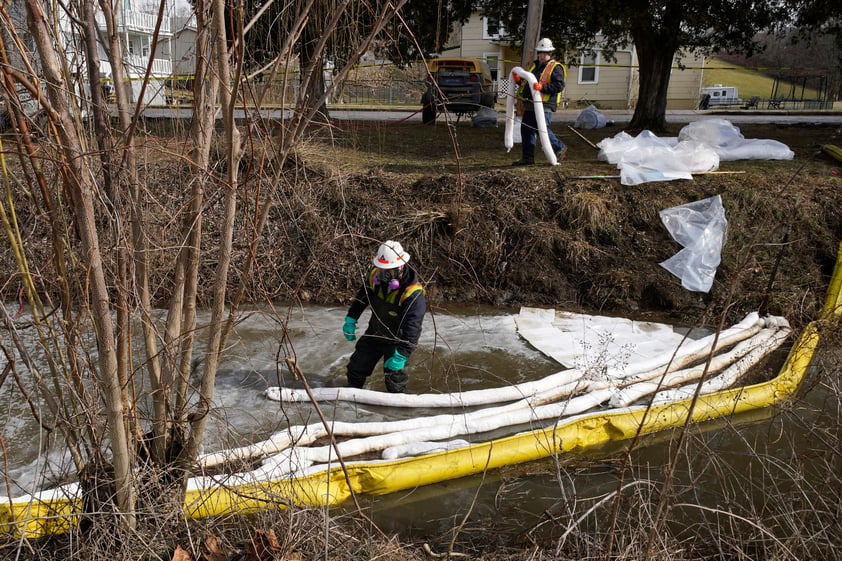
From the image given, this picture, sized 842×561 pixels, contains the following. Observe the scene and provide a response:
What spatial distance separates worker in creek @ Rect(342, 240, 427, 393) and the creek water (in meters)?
0.30

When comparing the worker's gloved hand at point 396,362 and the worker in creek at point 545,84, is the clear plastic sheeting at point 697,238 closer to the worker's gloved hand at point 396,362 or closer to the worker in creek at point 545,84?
the worker in creek at point 545,84

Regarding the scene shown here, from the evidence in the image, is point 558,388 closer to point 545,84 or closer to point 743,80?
point 545,84

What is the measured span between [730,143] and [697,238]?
297cm

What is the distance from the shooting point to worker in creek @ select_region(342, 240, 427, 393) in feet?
17.8

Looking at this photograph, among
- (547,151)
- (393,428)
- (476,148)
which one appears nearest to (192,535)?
(393,428)

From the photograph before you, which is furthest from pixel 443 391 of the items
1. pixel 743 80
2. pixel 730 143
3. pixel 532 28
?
pixel 743 80

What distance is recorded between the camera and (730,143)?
33.0ft

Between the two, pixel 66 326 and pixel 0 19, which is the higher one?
pixel 0 19

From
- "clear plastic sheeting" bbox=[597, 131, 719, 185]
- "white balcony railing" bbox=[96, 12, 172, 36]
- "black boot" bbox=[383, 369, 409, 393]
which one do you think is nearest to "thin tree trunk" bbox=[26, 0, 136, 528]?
"white balcony railing" bbox=[96, 12, 172, 36]

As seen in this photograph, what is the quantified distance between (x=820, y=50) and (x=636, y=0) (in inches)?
1237

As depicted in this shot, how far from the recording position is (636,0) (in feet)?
37.4

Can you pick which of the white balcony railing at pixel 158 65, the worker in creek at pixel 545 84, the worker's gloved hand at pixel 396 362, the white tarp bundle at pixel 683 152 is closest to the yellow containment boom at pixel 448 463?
the worker's gloved hand at pixel 396 362

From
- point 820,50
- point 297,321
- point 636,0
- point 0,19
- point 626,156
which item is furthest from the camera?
point 820,50

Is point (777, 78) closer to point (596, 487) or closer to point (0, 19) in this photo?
point (596, 487)
